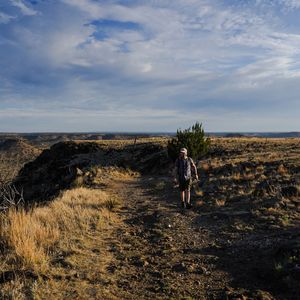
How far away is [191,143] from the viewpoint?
26703 millimetres

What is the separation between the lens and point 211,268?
7285 millimetres

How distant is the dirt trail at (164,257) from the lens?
630cm

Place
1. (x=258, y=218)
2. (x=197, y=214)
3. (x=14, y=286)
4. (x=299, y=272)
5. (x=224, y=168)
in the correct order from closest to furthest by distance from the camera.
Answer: (x=14, y=286) < (x=299, y=272) < (x=258, y=218) < (x=197, y=214) < (x=224, y=168)

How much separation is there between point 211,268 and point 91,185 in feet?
47.8

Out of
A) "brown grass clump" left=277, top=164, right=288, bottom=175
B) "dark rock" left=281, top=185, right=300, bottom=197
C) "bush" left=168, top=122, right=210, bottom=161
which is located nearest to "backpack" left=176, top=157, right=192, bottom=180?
"dark rock" left=281, top=185, right=300, bottom=197

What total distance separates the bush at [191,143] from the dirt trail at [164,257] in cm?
1342

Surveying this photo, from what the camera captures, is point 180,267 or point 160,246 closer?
point 180,267

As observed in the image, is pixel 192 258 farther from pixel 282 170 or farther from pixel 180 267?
pixel 282 170

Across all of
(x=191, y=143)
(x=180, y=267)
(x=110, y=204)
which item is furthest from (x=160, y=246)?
(x=191, y=143)

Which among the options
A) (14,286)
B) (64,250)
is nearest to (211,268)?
(64,250)

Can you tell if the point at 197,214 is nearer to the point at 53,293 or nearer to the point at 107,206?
the point at 107,206

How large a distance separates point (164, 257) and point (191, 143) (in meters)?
19.0

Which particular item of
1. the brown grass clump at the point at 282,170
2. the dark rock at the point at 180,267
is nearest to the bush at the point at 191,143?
the brown grass clump at the point at 282,170

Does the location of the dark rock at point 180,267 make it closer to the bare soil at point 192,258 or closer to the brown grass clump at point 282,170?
the bare soil at point 192,258
